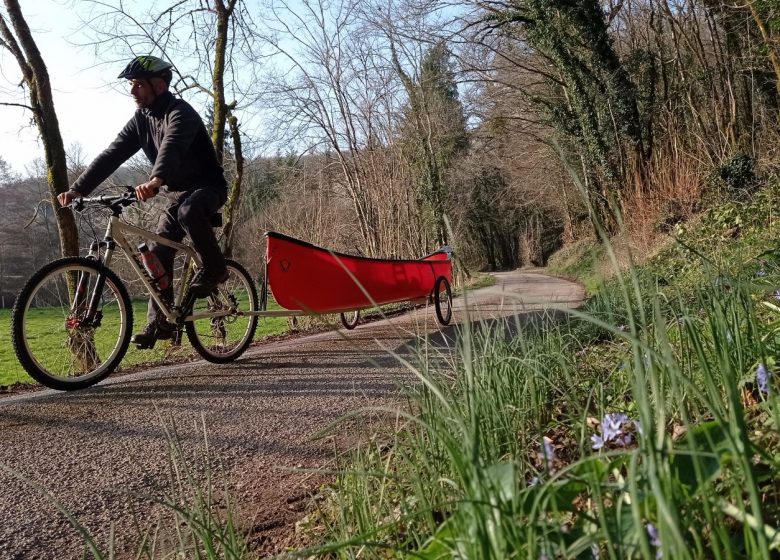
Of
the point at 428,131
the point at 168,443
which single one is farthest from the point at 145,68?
the point at 428,131

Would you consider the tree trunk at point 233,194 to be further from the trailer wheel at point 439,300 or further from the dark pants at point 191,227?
the dark pants at point 191,227

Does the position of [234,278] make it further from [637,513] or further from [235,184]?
[637,513]

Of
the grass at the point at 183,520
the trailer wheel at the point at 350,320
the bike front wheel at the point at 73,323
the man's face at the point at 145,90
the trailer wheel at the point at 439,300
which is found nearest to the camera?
the grass at the point at 183,520

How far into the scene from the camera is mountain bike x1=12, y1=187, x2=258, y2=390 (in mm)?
3332

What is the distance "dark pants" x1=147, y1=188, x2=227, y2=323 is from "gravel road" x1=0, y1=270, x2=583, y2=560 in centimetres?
74

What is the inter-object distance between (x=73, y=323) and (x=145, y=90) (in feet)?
5.23

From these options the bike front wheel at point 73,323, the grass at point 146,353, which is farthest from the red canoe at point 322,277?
the bike front wheel at point 73,323

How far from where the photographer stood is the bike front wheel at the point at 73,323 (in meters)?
3.32

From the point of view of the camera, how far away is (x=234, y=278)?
16.1 feet

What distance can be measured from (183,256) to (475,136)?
24023mm

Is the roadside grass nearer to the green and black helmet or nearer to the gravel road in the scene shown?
the gravel road

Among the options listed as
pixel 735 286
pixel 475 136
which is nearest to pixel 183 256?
pixel 735 286

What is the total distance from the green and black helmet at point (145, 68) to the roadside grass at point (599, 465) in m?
2.92

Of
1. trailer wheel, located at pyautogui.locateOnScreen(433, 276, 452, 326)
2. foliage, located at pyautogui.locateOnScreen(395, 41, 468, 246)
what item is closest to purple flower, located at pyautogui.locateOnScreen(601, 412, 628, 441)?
trailer wheel, located at pyautogui.locateOnScreen(433, 276, 452, 326)
